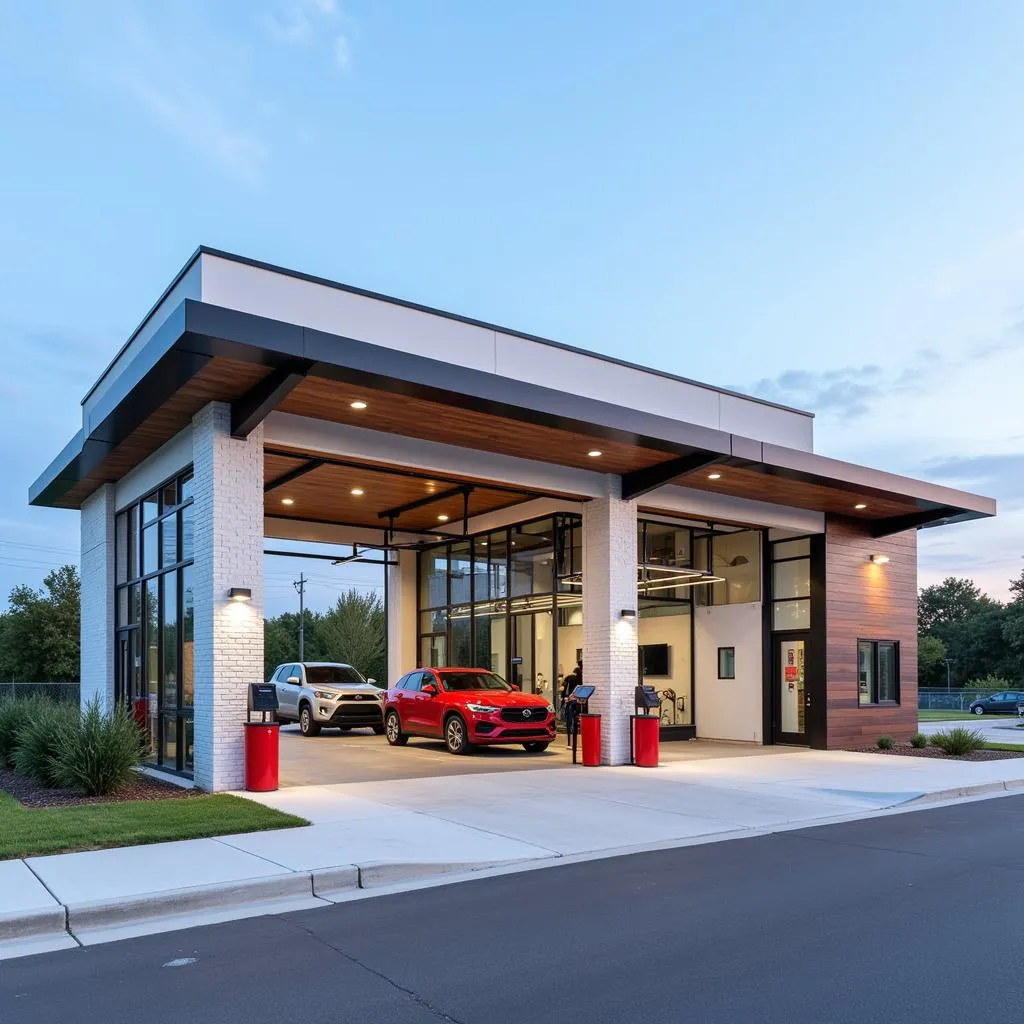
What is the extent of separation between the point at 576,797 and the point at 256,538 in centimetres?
534

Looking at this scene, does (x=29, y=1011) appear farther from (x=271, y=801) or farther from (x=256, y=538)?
(x=256, y=538)

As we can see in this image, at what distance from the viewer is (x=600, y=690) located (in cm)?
1742

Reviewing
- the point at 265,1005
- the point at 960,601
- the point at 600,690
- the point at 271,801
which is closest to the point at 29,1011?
the point at 265,1005

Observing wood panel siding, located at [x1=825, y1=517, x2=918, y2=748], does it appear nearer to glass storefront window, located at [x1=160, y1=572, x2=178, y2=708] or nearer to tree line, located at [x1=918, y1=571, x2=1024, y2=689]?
glass storefront window, located at [x1=160, y1=572, x2=178, y2=708]

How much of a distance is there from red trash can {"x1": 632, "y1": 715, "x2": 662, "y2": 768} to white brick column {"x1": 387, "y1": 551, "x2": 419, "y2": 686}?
32.0ft

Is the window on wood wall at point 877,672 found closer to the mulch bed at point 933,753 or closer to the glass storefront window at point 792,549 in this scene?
the mulch bed at point 933,753

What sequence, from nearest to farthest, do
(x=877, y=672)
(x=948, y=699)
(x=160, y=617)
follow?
(x=160, y=617) → (x=877, y=672) → (x=948, y=699)

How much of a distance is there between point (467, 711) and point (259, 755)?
6277 mm

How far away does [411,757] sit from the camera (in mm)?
18422

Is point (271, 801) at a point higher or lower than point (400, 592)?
lower

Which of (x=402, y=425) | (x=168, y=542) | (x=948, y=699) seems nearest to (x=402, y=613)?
(x=168, y=542)

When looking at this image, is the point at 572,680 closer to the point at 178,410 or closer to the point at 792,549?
the point at 792,549

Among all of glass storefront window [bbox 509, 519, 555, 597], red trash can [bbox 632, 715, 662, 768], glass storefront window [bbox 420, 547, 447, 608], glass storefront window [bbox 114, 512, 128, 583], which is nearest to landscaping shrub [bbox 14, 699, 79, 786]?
glass storefront window [bbox 114, 512, 128, 583]

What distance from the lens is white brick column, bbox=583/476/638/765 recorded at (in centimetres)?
1720
